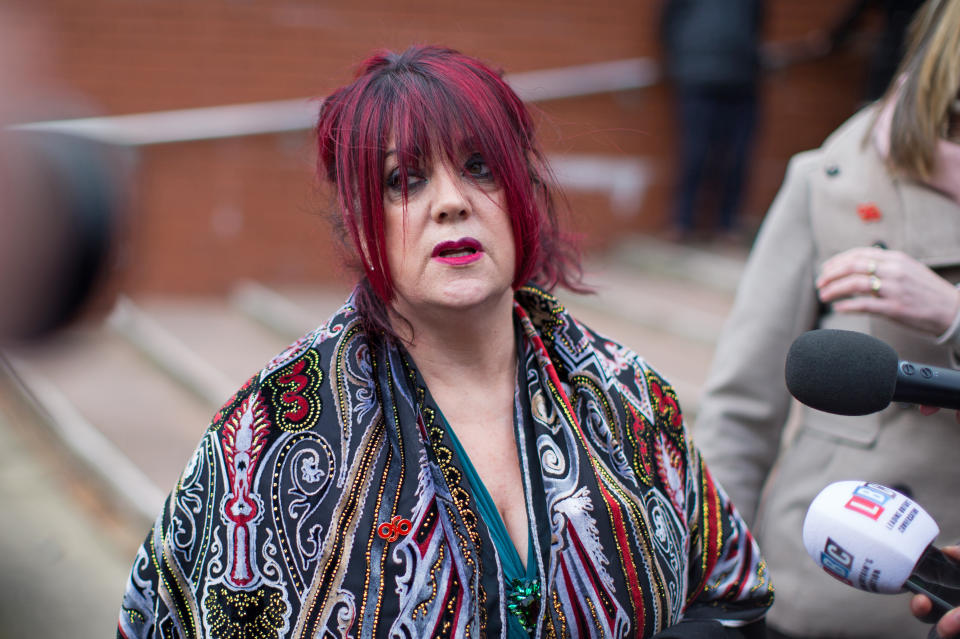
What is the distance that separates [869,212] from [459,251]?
945mm

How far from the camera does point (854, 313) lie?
1.84m

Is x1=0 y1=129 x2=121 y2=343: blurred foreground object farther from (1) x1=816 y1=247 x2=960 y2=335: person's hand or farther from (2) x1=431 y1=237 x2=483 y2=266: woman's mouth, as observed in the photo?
(1) x1=816 y1=247 x2=960 y2=335: person's hand

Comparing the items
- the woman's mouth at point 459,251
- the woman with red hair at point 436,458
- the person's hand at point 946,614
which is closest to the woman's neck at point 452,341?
the woman with red hair at point 436,458

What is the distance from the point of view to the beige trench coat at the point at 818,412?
1847 mm

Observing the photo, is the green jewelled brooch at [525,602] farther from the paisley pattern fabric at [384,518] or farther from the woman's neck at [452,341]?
the woman's neck at [452,341]

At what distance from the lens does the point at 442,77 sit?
1580 millimetres

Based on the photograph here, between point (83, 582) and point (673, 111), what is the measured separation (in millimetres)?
4921

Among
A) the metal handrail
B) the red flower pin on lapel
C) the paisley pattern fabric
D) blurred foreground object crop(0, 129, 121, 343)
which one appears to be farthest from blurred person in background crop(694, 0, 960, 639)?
the metal handrail

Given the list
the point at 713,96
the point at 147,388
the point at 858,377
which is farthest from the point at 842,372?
the point at 713,96

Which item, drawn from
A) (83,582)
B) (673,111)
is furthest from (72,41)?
(673,111)

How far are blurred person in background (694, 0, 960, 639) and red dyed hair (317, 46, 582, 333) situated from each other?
0.66 m

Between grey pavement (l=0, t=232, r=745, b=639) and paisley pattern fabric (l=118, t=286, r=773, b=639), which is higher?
paisley pattern fabric (l=118, t=286, r=773, b=639)

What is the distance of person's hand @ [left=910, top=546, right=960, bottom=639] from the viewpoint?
1.29 m

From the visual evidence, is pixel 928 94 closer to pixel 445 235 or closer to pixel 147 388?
pixel 445 235
